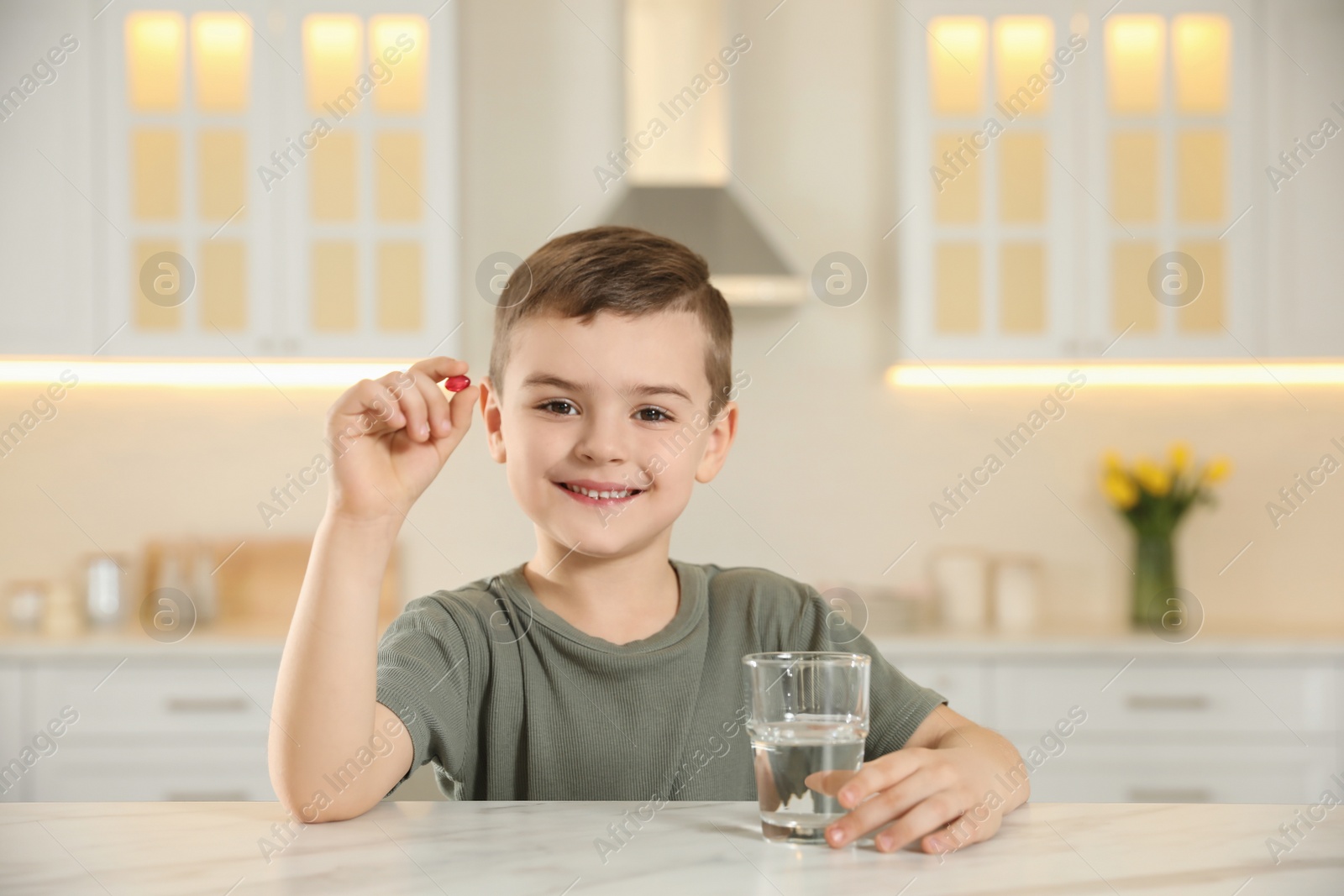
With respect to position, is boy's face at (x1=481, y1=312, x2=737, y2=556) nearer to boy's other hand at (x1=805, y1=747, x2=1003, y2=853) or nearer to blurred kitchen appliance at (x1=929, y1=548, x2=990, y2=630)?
boy's other hand at (x1=805, y1=747, x2=1003, y2=853)

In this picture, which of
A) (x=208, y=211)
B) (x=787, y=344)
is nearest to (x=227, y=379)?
(x=208, y=211)

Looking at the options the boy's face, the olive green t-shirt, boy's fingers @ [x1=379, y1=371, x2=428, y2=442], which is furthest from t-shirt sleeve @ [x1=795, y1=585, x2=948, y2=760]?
boy's fingers @ [x1=379, y1=371, x2=428, y2=442]

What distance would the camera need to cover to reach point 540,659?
0.94 metres

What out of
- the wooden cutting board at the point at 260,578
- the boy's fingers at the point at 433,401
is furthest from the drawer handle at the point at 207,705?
the boy's fingers at the point at 433,401

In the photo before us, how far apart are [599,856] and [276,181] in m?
2.32

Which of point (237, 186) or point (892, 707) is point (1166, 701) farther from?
point (237, 186)

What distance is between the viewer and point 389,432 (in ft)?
2.33

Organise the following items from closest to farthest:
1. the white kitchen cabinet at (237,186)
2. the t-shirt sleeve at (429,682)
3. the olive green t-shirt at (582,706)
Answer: the t-shirt sleeve at (429,682)
the olive green t-shirt at (582,706)
the white kitchen cabinet at (237,186)

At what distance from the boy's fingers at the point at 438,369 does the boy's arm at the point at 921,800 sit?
1.14ft

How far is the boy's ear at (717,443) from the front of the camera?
1.05 m

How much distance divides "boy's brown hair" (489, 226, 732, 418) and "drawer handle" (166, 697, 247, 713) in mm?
1560

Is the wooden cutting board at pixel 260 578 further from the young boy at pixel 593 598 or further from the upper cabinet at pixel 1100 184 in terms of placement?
the young boy at pixel 593 598

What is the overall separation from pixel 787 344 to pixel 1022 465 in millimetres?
680

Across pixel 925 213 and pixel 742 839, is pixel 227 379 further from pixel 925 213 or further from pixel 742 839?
pixel 742 839
